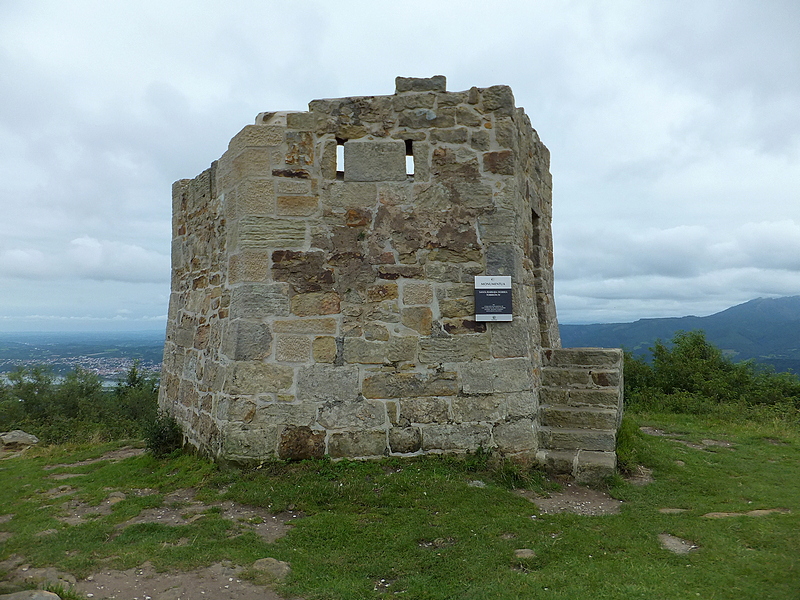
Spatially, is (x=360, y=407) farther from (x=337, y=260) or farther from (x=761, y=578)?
(x=761, y=578)

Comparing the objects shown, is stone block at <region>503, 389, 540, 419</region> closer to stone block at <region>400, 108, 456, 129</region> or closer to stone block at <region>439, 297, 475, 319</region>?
stone block at <region>439, 297, 475, 319</region>

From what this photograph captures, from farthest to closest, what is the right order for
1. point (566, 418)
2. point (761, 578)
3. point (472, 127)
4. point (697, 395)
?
point (697, 395), point (566, 418), point (472, 127), point (761, 578)

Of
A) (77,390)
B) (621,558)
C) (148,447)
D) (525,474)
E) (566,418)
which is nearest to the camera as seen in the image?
(621,558)

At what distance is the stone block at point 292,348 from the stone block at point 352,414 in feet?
1.81

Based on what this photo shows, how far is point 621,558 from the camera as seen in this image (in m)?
3.95

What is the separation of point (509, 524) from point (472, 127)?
3.94 meters

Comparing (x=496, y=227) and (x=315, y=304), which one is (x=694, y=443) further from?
(x=315, y=304)

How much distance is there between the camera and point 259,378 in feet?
18.7

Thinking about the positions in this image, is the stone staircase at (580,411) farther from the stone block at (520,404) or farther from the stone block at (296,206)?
the stone block at (296,206)

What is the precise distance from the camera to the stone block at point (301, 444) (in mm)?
5652

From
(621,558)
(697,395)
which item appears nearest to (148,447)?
(621,558)

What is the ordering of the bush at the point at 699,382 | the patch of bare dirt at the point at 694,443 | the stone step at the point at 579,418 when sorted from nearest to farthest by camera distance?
the stone step at the point at 579,418 < the patch of bare dirt at the point at 694,443 < the bush at the point at 699,382

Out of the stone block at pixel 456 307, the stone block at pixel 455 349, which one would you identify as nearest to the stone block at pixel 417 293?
the stone block at pixel 456 307

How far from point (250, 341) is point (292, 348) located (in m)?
0.42
